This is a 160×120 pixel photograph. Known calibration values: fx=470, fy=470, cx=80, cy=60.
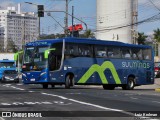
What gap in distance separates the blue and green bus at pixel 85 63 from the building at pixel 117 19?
4166cm

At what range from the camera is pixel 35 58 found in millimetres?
33438

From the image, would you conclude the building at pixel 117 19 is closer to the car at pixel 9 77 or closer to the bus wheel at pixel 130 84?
the car at pixel 9 77

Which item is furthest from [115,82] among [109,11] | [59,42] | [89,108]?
[109,11]

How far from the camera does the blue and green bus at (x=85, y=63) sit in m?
32.9

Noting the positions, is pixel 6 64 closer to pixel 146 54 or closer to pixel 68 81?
pixel 146 54

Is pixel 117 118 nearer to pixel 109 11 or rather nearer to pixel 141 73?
pixel 141 73

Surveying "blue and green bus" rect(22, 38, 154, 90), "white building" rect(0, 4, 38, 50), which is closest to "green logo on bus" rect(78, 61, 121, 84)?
"blue and green bus" rect(22, 38, 154, 90)

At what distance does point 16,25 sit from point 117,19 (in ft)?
243

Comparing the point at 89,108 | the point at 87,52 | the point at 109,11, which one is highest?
the point at 109,11

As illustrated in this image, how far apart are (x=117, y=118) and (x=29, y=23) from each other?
431ft

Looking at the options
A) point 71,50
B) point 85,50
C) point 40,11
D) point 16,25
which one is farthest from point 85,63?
point 16,25

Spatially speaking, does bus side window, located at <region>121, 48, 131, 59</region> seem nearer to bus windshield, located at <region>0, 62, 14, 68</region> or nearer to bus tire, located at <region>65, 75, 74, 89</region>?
bus tire, located at <region>65, 75, 74, 89</region>

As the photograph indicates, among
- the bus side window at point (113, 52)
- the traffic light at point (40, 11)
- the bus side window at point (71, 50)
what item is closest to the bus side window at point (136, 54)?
the bus side window at point (113, 52)

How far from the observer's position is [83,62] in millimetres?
34438
